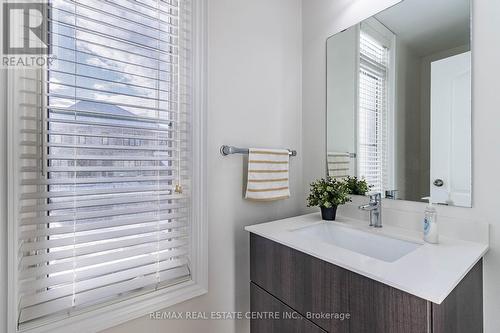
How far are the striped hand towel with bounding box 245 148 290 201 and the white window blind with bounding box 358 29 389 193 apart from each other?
41 centimetres

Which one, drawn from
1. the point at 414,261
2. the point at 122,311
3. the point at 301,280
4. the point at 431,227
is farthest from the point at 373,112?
the point at 122,311

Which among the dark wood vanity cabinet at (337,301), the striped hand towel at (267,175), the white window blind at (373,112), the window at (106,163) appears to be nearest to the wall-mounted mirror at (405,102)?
the white window blind at (373,112)

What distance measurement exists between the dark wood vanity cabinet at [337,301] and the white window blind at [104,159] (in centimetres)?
39

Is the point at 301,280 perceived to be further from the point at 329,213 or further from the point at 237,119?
the point at 237,119

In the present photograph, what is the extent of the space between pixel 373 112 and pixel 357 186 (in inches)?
15.3

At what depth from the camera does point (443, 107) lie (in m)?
1.05

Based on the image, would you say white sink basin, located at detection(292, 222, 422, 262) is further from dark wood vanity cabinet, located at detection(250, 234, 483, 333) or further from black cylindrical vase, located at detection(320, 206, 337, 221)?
dark wood vanity cabinet, located at detection(250, 234, 483, 333)

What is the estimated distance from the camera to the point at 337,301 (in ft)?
2.70

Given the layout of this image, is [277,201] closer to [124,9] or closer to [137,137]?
[137,137]

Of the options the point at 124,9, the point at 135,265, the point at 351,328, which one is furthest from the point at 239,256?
the point at 124,9

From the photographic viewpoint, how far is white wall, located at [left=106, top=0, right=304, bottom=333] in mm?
1238

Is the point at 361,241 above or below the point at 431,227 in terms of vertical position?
below

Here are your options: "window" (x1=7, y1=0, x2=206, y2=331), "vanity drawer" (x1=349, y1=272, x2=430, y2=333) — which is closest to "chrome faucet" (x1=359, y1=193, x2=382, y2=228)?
"vanity drawer" (x1=349, y1=272, x2=430, y2=333)

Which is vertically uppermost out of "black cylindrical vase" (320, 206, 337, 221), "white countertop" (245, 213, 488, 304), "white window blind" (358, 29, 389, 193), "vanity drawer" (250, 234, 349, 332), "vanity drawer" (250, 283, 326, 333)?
"white window blind" (358, 29, 389, 193)
